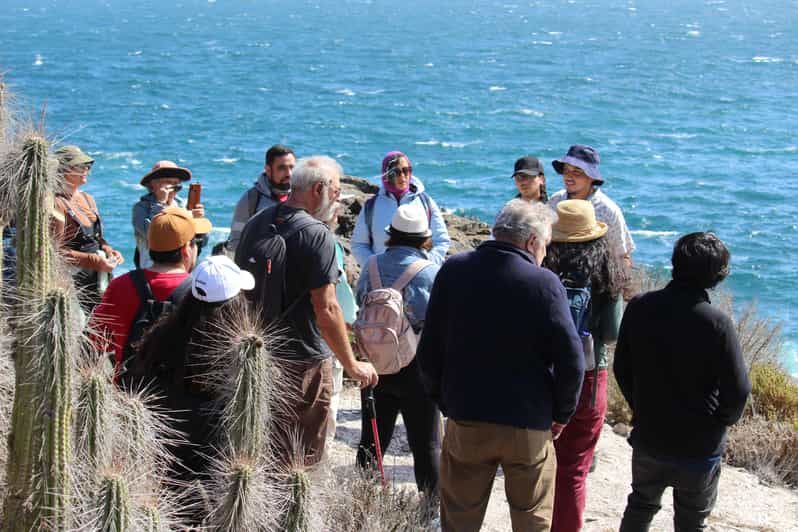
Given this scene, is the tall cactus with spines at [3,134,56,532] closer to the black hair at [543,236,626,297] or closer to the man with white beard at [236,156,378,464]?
the man with white beard at [236,156,378,464]

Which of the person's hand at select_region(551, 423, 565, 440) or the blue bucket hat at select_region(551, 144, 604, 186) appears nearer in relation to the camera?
the person's hand at select_region(551, 423, 565, 440)

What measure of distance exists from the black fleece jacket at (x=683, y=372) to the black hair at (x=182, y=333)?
1845 mm

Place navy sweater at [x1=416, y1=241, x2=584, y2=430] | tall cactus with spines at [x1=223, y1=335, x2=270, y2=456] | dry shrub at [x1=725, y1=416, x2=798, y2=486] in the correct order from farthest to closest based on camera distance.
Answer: dry shrub at [x1=725, y1=416, x2=798, y2=486], navy sweater at [x1=416, y1=241, x2=584, y2=430], tall cactus with spines at [x1=223, y1=335, x2=270, y2=456]

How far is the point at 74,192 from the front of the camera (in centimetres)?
665

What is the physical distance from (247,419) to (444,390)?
93cm

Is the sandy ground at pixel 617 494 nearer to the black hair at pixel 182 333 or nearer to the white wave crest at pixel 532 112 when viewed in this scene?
the black hair at pixel 182 333

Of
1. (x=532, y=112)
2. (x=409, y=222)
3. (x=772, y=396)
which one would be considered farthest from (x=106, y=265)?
(x=532, y=112)

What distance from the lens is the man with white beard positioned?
4980 mm

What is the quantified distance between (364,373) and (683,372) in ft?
5.23

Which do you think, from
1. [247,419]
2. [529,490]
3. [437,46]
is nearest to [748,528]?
[529,490]

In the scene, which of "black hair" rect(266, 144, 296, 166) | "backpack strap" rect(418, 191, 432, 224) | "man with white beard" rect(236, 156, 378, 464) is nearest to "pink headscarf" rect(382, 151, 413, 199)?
"backpack strap" rect(418, 191, 432, 224)

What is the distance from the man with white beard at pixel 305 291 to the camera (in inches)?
196

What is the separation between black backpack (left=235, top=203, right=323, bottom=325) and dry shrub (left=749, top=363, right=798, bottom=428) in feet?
15.1

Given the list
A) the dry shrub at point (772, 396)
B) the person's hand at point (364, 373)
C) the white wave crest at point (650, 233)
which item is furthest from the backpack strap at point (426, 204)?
→ the white wave crest at point (650, 233)
